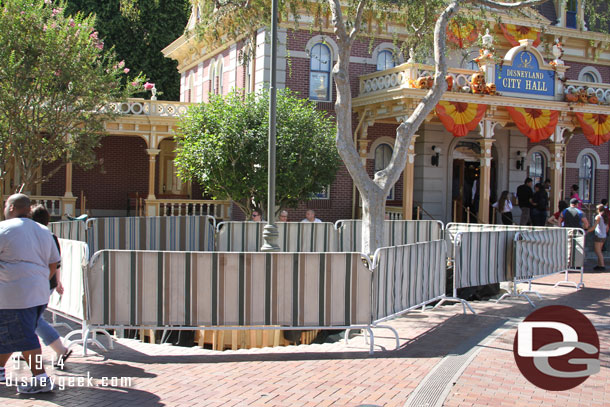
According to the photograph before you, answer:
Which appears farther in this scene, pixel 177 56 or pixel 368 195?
pixel 177 56

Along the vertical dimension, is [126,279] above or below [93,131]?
below

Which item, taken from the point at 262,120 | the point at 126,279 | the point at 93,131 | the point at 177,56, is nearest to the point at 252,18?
the point at 262,120

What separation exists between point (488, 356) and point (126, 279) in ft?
14.6

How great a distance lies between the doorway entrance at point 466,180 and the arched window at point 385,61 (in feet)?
13.1

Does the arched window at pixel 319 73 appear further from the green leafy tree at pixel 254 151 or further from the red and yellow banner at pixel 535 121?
the red and yellow banner at pixel 535 121

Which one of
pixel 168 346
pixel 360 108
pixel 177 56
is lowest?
pixel 168 346

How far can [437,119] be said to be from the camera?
2153cm

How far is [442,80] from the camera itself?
456 inches

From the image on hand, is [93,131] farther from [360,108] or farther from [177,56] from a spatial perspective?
[177,56]

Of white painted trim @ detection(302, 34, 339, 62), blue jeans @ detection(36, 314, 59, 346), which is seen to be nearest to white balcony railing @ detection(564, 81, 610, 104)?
white painted trim @ detection(302, 34, 339, 62)

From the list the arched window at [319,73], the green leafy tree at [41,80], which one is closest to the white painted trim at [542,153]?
the arched window at [319,73]

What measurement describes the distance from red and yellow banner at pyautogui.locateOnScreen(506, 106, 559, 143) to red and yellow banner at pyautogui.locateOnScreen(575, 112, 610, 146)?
1.06 m

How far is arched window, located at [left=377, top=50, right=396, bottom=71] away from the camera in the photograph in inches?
861

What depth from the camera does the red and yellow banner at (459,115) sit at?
744 inches
